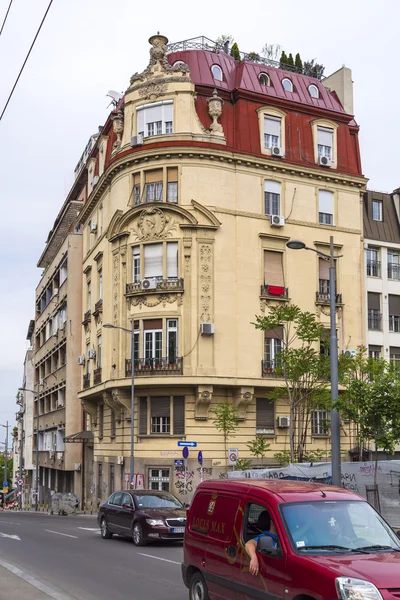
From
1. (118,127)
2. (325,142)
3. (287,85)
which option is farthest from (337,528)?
(287,85)

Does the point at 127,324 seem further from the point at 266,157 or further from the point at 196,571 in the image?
the point at 196,571

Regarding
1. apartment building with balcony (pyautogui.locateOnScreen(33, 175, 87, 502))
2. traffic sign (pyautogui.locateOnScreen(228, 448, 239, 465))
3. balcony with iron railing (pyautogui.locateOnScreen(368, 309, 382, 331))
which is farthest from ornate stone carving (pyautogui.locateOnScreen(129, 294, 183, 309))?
apartment building with balcony (pyautogui.locateOnScreen(33, 175, 87, 502))

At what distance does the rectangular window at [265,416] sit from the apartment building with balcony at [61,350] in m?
15.1

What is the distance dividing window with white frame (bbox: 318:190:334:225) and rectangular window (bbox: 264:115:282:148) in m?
3.43

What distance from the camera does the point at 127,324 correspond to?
1484 inches

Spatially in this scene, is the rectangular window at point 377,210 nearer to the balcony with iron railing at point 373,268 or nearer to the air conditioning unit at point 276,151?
the balcony with iron railing at point 373,268

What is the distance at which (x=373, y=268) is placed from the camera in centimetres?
4300

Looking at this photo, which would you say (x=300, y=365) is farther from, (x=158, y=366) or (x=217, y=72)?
(x=217, y=72)

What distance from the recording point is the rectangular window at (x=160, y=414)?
1442 inches

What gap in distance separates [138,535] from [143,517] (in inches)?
18.2

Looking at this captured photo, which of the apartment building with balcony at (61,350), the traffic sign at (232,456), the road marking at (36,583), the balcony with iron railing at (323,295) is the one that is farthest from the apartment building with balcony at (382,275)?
the road marking at (36,583)

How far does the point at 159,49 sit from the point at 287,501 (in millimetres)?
32304

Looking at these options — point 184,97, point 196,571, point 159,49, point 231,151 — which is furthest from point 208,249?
point 196,571

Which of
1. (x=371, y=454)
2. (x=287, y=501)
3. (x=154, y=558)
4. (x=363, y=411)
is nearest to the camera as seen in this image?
(x=287, y=501)
